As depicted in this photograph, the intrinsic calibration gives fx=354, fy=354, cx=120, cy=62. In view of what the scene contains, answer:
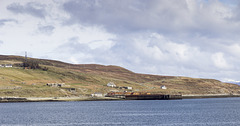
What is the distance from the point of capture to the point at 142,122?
316ft

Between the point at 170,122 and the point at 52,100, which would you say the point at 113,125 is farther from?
the point at 52,100

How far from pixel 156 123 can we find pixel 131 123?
262 inches

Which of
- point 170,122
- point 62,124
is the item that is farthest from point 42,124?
point 170,122

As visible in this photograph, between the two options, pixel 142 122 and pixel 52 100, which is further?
pixel 52 100

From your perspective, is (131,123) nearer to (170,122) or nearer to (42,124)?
(170,122)

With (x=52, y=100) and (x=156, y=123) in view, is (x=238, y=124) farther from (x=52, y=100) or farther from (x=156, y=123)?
(x=52, y=100)

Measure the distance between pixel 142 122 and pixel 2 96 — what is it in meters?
119

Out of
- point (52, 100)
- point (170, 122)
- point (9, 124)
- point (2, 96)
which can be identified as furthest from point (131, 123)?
point (2, 96)

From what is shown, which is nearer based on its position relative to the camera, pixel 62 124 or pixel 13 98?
pixel 62 124

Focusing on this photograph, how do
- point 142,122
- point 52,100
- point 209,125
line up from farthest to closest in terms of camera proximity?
point 52,100, point 142,122, point 209,125

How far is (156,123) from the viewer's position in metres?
94.1

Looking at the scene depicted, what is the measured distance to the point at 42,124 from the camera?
92.2 meters

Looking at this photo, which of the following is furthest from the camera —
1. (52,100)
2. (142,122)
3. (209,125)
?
(52,100)

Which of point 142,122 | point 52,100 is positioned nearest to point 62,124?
point 142,122
